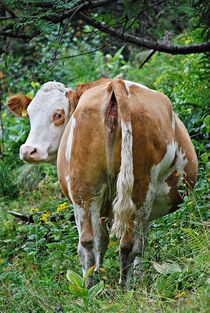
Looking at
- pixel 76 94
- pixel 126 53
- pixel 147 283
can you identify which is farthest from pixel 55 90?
pixel 126 53

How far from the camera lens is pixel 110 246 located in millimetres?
6945

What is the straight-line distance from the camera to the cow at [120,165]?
570 cm

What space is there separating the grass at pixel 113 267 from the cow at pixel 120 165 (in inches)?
9.5

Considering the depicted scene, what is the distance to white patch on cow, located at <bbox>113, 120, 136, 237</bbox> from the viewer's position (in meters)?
5.58

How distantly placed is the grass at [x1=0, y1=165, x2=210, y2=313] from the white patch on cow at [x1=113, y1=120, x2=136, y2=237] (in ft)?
1.23

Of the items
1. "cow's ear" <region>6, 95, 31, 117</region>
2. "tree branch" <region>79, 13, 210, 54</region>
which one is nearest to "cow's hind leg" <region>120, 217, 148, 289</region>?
"tree branch" <region>79, 13, 210, 54</region>

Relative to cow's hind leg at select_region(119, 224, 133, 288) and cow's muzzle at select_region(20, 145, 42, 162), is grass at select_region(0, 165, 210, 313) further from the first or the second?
cow's muzzle at select_region(20, 145, 42, 162)

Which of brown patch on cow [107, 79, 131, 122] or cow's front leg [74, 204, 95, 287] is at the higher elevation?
brown patch on cow [107, 79, 131, 122]

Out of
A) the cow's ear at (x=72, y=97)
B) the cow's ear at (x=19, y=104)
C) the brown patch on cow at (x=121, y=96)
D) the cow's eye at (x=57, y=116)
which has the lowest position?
the cow's ear at (x=19, y=104)

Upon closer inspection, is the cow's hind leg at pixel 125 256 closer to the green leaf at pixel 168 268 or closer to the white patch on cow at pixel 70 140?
the green leaf at pixel 168 268

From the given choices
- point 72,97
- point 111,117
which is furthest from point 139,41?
point 111,117

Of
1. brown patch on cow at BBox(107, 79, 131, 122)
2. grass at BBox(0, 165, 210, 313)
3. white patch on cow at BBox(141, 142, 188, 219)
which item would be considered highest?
brown patch on cow at BBox(107, 79, 131, 122)

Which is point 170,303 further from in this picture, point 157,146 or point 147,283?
point 157,146

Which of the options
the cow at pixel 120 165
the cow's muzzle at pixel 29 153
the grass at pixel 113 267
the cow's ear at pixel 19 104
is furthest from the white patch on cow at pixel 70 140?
the cow's ear at pixel 19 104
